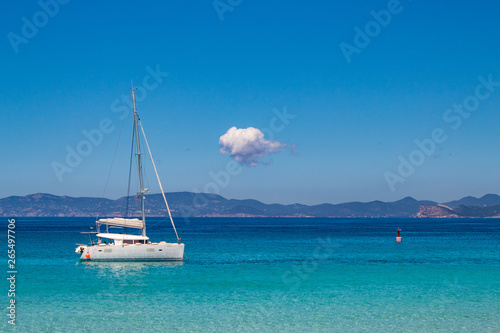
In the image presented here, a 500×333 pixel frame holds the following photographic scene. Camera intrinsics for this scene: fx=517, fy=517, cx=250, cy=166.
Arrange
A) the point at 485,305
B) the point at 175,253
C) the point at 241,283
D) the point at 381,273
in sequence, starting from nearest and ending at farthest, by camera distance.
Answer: the point at 485,305, the point at 241,283, the point at 381,273, the point at 175,253

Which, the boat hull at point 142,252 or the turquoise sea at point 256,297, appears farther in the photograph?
the boat hull at point 142,252

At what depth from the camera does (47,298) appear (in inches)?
1495

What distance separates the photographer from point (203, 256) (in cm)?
7281

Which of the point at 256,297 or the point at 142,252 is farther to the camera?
the point at 142,252

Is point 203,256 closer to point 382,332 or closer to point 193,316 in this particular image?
point 193,316

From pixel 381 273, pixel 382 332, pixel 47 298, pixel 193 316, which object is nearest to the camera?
pixel 382 332

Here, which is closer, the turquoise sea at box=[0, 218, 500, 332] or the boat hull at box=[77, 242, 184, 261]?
the turquoise sea at box=[0, 218, 500, 332]

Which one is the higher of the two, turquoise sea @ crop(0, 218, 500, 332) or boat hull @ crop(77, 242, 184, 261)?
boat hull @ crop(77, 242, 184, 261)

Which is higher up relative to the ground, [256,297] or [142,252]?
[142,252]

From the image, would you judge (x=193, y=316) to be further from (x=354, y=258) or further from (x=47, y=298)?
(x=354, y=258)

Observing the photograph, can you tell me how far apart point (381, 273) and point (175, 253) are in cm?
2357

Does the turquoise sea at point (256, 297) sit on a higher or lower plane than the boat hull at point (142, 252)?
lower

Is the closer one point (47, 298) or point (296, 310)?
point (296, 310)

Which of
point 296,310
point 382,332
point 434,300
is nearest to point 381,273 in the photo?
point 434,300
